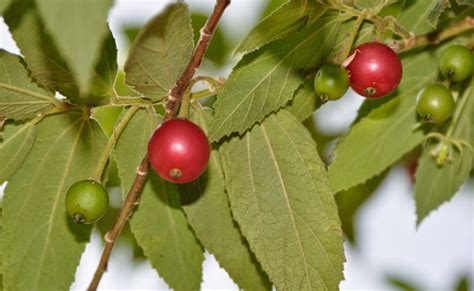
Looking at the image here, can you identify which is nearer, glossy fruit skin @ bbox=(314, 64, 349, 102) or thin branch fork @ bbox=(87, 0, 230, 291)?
thin branch fork @ bbox=(87, 0, 230, 291)

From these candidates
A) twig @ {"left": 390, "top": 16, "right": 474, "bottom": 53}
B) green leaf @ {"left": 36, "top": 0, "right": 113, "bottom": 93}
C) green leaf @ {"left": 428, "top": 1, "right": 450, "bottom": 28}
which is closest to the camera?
green leaf @ {"left": 36, "top": 0, "right": 113, "bottom": 93}

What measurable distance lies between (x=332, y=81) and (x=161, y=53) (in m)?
0.38

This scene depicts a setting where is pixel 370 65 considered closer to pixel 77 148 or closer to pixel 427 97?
pixel 427 97

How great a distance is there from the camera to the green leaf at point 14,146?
2.05m

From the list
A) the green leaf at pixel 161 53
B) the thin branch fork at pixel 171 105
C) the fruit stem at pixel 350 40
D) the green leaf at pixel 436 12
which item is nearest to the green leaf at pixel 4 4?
the green leaf at pixel 161 53

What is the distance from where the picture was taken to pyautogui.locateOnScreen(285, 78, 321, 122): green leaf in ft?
6.99

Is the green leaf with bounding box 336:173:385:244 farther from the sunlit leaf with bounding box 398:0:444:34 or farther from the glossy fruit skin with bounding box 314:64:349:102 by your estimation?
the glossy fruit skin with bounding box 314:64:349:102

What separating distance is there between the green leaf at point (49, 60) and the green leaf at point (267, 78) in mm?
262

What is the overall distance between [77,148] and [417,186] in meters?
0.97

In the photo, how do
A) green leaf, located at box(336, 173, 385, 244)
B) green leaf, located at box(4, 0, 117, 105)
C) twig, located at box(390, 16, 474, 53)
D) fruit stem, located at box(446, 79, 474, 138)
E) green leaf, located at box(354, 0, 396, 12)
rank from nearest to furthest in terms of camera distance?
green leaf, located at box(4, 0, 117, 105) < green leaf, located at box(354, 0, 396, 12) < twig, located at box(390, 16, 474, 53) < fruit stem, located at box(446, 79, 474, 138) < green leaf, located at box(336, 173, 385, 244)

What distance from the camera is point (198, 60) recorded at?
1.77 meters

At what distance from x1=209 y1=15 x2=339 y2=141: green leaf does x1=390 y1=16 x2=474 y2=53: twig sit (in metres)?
0.23

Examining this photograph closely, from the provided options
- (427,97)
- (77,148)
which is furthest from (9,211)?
(427,97)

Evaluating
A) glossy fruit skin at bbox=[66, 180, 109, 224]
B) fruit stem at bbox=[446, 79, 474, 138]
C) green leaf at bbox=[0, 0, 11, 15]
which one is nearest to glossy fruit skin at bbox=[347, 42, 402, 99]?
fruit stem at bbox=[446, 79, 474, 138]
